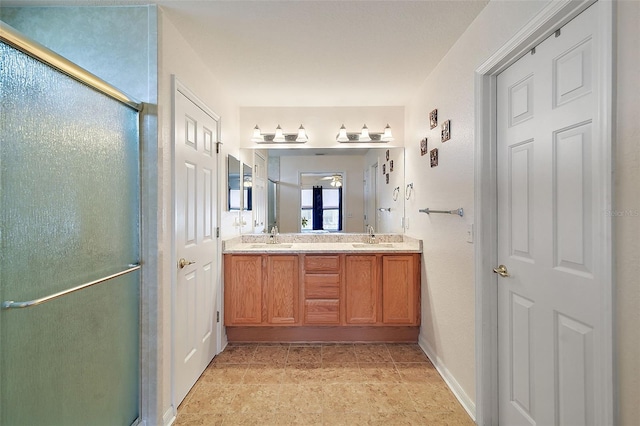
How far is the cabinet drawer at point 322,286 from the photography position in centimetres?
262

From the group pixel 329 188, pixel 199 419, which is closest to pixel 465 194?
pixel 329 188

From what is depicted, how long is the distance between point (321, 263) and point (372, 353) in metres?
0.89

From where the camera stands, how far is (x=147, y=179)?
155 centimetres

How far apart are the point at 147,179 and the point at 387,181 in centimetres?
228

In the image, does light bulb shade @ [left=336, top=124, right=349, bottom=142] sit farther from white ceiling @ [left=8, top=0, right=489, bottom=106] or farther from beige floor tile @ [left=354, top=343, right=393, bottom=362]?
beige floor tile @ [left=354, top=343, right=393, bottom=362]

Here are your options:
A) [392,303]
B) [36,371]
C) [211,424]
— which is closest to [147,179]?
[36,371]

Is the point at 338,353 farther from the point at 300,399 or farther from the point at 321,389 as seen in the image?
the point at 300,399

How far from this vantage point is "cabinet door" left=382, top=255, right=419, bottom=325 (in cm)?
262

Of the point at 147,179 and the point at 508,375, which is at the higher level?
the point at 147,179

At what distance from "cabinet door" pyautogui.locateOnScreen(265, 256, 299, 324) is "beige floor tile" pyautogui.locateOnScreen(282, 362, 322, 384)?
0.43m

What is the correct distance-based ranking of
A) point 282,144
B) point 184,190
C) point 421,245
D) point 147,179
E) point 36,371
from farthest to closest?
point 282,144, point 421,245, point 184,190, point 147,179, point 36,371

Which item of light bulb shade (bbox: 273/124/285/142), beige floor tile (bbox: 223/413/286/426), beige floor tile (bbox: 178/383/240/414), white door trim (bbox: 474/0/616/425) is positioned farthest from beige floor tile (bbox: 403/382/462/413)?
light bulb shade (bbox: 273/124/285/142)

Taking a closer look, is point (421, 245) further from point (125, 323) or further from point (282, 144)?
point (125, 323)

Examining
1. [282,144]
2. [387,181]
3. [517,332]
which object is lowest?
[517,332]
